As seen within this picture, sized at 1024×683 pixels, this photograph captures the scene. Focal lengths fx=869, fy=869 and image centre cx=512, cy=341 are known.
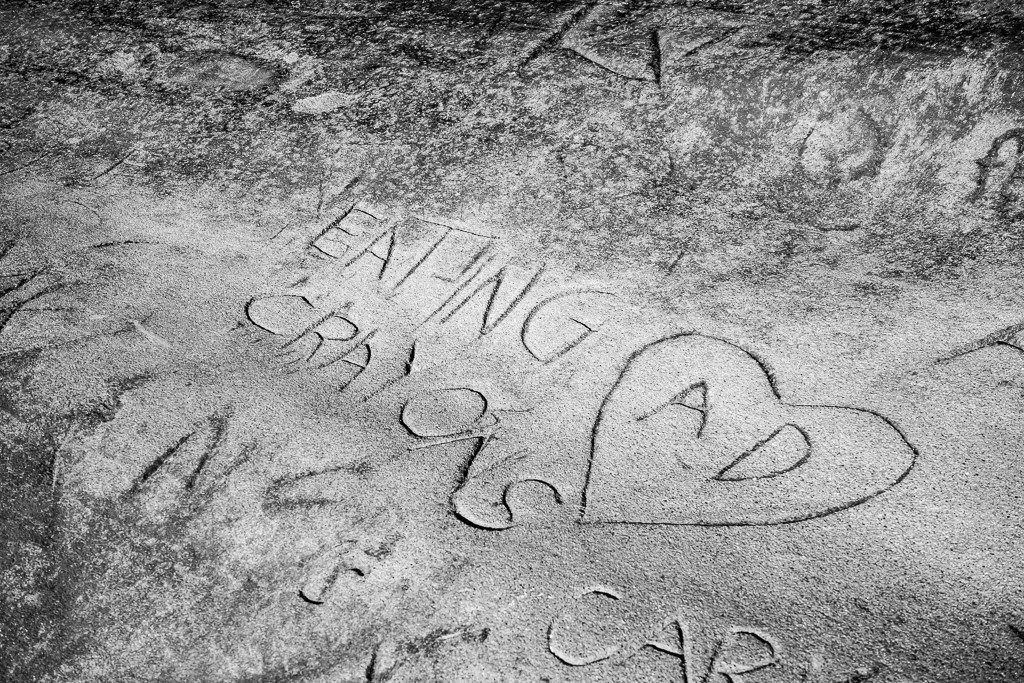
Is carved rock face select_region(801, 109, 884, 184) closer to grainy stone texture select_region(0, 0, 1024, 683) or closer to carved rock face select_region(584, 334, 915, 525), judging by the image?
grainy stone texture select_region(0, 0, 1024, 683)

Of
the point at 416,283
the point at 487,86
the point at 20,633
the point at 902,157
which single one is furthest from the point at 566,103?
the point at 20,633

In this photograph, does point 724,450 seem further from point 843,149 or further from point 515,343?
point 843,149

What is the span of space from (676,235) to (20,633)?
1749 mm

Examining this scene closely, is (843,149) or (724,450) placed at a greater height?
(843,149)

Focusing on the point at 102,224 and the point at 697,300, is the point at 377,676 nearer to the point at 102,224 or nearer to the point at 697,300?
the point at 697,300

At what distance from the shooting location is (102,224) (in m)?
2.56

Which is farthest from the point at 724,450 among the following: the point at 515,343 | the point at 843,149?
the point at 843,149

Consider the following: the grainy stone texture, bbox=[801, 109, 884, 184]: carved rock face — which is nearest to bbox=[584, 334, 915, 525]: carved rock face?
the grainy stone texture

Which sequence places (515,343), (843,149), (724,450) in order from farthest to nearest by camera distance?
(843,149), (515,343), (724,450)

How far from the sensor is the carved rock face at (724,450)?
1.75 meters

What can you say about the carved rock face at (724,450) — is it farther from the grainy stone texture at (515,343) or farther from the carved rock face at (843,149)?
the carved rock face at (843,149)

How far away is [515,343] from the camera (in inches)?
84.4

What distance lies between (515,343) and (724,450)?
1.90ft

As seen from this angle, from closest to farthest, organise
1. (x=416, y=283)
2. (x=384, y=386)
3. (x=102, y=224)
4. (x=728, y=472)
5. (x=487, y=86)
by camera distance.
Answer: (x=728, y=472) → (x=384, y=386) → (x=416, y=283) → (x=102, y=224) → (x=487, y=86)
